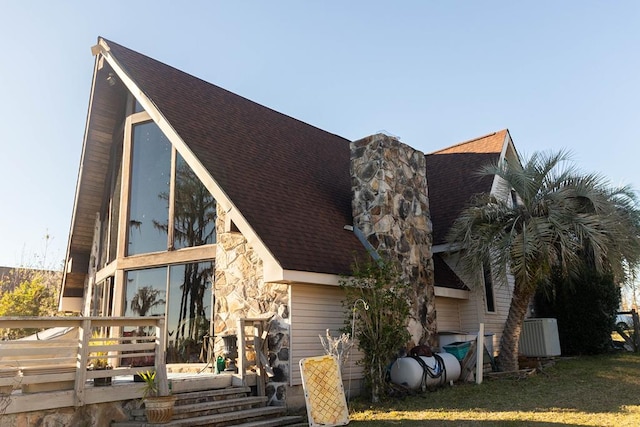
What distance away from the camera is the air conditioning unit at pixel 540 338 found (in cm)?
1313

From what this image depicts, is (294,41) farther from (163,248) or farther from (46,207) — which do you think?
(46,207)

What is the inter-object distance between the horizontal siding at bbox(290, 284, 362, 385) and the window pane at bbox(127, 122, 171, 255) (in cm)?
368

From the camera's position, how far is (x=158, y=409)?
638 cm

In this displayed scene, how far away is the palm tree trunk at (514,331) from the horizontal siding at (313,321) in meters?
4.09

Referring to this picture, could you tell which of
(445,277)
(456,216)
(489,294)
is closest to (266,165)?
(445,277)

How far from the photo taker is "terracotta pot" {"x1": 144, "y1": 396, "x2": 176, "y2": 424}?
6.36 m

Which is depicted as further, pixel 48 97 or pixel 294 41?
pixel 48 97

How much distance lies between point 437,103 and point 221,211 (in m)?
8.73

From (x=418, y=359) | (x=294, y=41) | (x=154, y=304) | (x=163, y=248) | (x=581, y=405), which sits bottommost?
(x=581, y=405)

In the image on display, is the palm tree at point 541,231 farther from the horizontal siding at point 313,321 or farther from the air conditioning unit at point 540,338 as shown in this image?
the horizontal siding at point 313,321

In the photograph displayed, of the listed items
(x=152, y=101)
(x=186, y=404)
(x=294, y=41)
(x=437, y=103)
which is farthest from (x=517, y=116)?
(x=186, y=404)

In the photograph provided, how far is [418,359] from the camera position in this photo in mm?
9320

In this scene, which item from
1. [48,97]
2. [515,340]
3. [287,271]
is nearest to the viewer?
[287,271]

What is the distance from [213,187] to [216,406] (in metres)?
3.62
